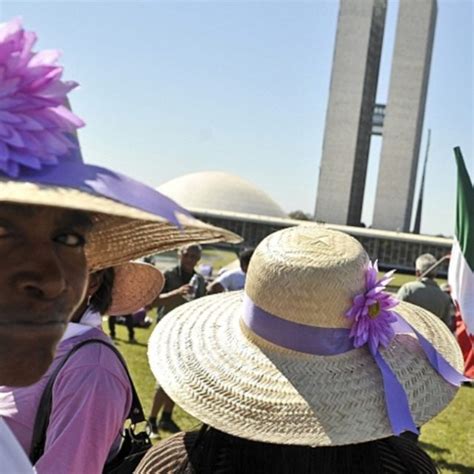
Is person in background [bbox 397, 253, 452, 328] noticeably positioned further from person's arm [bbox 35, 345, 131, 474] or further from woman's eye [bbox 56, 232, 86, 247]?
woman's eye [bbox 56, 232, 86, 247]

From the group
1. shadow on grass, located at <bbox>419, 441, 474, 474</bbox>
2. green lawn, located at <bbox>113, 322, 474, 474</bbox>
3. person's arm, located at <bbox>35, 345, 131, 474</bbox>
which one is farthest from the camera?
green lawn, located at <bbox>113, 322, 474, 474</bbox>

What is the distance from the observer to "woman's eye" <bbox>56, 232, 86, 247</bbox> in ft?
3.18

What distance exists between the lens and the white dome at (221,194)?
243 ft

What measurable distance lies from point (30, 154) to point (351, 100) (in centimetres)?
4844

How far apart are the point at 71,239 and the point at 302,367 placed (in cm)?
71

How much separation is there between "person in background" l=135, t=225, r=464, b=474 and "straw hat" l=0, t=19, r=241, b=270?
25.1 inches

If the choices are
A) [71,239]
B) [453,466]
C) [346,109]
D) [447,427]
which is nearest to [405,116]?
[346,109]

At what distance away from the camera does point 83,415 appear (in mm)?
1361

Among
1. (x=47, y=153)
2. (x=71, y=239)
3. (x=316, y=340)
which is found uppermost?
(x=47, y=153)

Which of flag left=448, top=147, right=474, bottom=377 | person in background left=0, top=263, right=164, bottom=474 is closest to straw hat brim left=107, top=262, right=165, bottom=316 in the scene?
person in background left=0, top=263, right=164, bottom=474

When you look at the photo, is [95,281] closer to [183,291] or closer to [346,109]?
[183,291]

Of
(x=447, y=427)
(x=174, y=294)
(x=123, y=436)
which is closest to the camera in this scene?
(x=123, y=436)

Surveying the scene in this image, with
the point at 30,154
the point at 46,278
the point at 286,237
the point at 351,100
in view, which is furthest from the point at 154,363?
the point at 351,100

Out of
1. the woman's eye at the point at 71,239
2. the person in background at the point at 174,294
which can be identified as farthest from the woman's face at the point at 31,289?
the person in background at the point at 174,294
